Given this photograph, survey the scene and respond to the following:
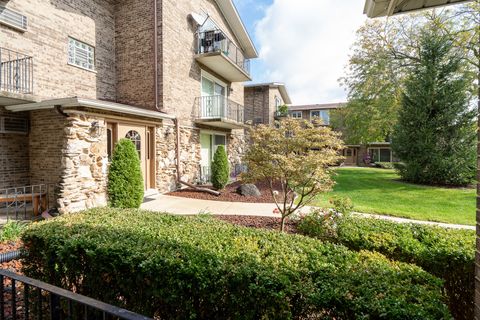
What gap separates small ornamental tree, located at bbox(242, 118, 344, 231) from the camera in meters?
5.16

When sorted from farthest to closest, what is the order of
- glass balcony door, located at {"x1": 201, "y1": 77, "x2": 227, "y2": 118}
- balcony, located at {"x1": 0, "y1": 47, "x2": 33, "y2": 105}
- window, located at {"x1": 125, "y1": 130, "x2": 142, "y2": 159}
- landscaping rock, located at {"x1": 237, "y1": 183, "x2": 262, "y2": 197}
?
glass balcony door, located at {"x1": 201, "y1": 77, "x2": 227, "y2": 118} → landscaping rock, located at {"x1": 237, "y1": 183, "x2": 262, "y2": 197} → window, located at {"x1": 125, "y1": 130, "x2": 142, "y2": 159} → balcony, located at {"x1": 0, "y1": 47, "x2": 33, "y2": 105}

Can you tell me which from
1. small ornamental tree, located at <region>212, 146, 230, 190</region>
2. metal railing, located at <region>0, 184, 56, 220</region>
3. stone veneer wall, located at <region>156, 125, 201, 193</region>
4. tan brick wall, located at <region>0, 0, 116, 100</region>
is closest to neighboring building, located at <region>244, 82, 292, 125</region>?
stone veneer wall, located at <region>156, 125, 201, 193</region>

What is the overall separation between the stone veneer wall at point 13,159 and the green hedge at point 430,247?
9498mm

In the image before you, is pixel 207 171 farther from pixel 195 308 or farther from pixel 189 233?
pixel 195 308

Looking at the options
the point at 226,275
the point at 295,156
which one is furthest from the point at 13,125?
the point at 226,275

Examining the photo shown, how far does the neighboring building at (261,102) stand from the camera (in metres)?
23.6

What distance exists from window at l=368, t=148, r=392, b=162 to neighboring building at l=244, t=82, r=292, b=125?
63.2ft

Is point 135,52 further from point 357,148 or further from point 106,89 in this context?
point 357,148

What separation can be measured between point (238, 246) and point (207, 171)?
11234 millimetres

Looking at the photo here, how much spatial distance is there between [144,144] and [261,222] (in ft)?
18.9

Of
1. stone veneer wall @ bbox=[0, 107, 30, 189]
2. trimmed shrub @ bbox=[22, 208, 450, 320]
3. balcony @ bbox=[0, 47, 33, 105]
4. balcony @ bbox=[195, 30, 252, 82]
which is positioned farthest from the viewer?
balcony @ bbox=[195, 30, 252, 82]

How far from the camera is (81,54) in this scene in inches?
388

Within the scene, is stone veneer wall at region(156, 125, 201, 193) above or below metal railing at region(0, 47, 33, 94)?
below

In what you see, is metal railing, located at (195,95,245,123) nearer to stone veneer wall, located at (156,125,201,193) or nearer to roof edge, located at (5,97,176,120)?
stone veneer wall, located at (156,125,201,193)
